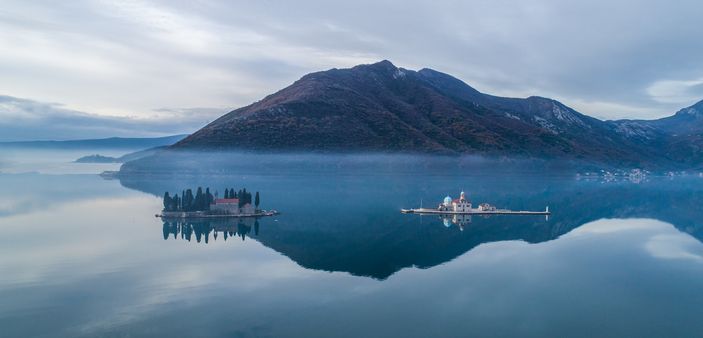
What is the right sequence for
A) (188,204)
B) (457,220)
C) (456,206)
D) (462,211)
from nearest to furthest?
(188,204) < (457,220) < (462,211) < (456,206)

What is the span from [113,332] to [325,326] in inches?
433

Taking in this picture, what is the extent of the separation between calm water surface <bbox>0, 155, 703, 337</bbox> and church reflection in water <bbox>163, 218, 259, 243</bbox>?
256 mm

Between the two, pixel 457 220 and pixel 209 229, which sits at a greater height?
pixel 209 229

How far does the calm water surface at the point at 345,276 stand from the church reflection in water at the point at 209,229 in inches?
10.1

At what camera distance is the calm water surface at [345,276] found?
1109 inches

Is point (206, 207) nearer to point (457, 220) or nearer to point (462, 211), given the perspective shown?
point (457, 220)

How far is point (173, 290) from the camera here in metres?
33.9

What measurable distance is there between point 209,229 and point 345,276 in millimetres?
28587

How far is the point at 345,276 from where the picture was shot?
39312 millimetres

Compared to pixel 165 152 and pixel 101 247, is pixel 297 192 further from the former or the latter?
pixel 165 152

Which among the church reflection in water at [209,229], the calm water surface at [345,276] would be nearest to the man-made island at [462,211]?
the calm water surface at [345,276]

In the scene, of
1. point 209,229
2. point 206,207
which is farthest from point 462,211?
point 209,229

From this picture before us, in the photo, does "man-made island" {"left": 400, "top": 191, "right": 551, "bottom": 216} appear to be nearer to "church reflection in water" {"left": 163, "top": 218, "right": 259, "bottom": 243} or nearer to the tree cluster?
"church reflection in water" {"left": 163, "top": 218, "right": 259, "bottom": 243}

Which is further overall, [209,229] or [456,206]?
[456,206]
